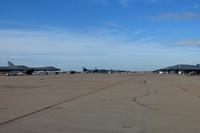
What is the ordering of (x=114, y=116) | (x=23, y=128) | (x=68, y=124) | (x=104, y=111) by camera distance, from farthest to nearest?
(x=104, y=111)
(x=114, y=116)
(x=68, y=124)
(x=23, y=128)

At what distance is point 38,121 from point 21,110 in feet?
12.0

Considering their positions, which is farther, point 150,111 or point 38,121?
point 150,111

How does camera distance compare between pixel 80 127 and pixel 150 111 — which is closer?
pixel 80 127

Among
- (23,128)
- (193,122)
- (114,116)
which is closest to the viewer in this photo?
(23,128)

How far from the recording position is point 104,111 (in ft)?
55.1

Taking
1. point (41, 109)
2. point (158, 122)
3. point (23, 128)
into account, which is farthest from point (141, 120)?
point (41, 109)

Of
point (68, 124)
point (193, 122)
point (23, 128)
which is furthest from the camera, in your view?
point (193, 122)

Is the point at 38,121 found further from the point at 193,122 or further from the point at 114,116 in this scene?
the point at 193,122

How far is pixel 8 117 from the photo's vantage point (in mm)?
14438

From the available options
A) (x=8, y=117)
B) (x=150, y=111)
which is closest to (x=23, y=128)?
(x=8, y=117)

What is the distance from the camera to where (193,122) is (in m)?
13.8

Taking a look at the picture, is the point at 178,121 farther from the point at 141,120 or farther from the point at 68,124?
the point at 68,124

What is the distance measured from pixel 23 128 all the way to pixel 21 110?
202 inches

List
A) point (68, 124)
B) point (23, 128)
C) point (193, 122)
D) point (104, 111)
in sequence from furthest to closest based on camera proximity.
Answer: point (104, 111)
point (193, 122)
point (68, 124)
point (23, 128)
